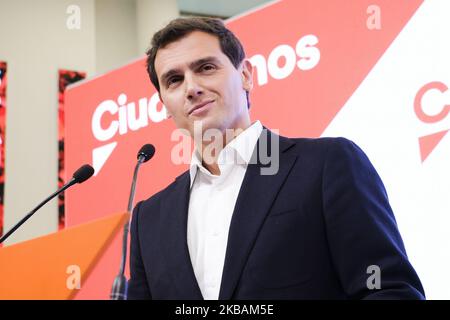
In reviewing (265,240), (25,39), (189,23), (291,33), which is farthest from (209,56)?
(25,39)

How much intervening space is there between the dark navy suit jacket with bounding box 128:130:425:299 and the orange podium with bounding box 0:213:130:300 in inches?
14.7

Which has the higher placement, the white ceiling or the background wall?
the white ceiling

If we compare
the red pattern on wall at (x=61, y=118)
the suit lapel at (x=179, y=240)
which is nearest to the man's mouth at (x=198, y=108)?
the suit lapel at (x=179, y=240)

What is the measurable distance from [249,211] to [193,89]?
1.37 ft

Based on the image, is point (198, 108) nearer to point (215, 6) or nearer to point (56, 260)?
point (56, 260)

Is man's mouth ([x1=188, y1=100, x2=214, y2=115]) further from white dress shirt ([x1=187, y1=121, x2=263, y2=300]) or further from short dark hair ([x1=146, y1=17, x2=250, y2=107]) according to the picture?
short dark hair ([x1=146, y1=17, x2=250, y2=107])

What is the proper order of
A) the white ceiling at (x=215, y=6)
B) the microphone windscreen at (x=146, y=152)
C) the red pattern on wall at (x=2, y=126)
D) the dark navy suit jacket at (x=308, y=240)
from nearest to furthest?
the dark navy suit jacket at (x=308, y=240) < the microphone windscreen at (x=146, y=152) < the red pattern on wall at (x=2, y=126) < the white ceiling at (x=215, y=6)

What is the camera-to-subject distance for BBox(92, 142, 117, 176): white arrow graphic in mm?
3629

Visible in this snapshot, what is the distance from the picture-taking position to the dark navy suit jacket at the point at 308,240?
1357 mm

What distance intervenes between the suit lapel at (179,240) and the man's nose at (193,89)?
264 mm

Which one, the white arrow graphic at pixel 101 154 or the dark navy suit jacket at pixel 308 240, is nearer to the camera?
the dark navy suit jacket at pixel 308 240

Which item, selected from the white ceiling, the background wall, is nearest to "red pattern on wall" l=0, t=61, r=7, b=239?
the background wall

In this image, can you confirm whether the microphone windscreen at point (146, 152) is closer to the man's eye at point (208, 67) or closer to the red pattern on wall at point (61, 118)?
the man's eye at point (208, 67)

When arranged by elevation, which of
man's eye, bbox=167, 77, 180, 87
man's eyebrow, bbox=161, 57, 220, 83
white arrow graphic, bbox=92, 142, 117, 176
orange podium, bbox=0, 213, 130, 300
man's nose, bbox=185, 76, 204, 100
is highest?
white arrow graphic, bbox=92, 142, 117, 176
